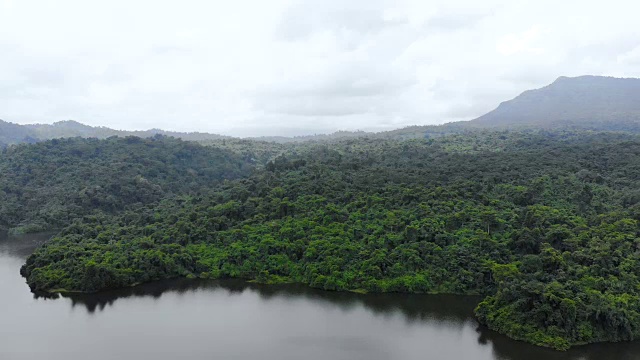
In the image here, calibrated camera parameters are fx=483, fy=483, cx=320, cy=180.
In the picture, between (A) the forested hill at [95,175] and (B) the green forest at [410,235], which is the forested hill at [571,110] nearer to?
(A) the forested hill at [95,175]

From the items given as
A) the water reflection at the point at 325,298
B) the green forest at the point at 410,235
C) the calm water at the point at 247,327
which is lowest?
the calm water at the point at 247,327

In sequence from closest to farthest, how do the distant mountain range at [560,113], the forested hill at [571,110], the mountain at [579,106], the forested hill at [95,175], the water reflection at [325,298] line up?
the water reflection at [325,298] → the forested hill at [95,175] → the forested hill at [571,110] → the distant mountain range at [560,113] → the mountain at [579,106]

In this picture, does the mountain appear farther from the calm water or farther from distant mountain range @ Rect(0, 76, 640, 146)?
the calm water

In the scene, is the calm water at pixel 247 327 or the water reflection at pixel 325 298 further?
the water reflection at pixel 325 298

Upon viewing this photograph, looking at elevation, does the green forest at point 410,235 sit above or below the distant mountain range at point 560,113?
below

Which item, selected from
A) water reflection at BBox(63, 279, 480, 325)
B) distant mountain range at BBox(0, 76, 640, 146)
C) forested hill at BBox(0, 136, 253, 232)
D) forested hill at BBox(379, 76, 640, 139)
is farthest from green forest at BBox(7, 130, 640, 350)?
distant mountain range at BBox(0, 76, 640, 146)

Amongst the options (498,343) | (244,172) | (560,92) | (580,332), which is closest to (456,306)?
(498,343)

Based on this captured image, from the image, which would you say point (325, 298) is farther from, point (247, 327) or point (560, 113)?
point (560, 113)

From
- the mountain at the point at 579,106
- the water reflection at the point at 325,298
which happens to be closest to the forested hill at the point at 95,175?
the water reflection at the point at 325,298
